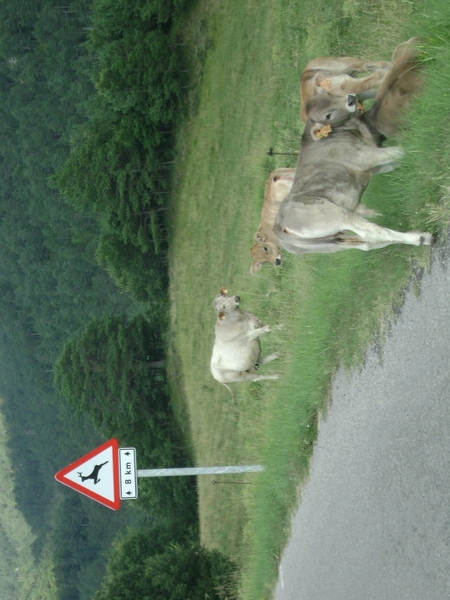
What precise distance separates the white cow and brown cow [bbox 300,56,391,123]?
14.0ft

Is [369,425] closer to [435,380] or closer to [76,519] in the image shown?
[435,380]

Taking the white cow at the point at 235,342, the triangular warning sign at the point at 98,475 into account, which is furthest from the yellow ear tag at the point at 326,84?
the triangular warning sign at the point at 98,475

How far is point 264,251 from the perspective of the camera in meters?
11.4

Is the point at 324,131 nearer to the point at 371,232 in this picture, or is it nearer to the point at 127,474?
the point at 371,232

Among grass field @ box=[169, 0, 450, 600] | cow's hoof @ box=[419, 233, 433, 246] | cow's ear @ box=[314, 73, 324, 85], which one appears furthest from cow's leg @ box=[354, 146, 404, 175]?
cow's hoof @ box=[419, 233, 433, 246]

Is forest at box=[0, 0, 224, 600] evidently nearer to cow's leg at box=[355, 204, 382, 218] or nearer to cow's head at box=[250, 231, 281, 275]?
cow's head at box=[250, 231, 281, 275]

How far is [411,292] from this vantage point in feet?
21.7

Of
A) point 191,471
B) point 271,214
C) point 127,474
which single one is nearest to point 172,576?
point 191,471

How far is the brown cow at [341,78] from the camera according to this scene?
25.1ft

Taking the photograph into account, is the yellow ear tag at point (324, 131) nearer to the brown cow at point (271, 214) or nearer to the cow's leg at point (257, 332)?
the brown cow at point (271, 214)

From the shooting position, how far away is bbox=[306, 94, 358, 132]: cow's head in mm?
7387

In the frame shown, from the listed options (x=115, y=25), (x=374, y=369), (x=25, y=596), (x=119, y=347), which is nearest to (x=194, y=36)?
(x=115, y=25)

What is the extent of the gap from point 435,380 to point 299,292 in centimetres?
644

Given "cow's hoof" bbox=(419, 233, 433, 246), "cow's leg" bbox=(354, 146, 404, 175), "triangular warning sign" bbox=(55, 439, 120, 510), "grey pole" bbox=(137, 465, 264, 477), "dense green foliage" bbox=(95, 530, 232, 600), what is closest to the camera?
"cow's hoof" bbox=(419, 233, 433, 246)
